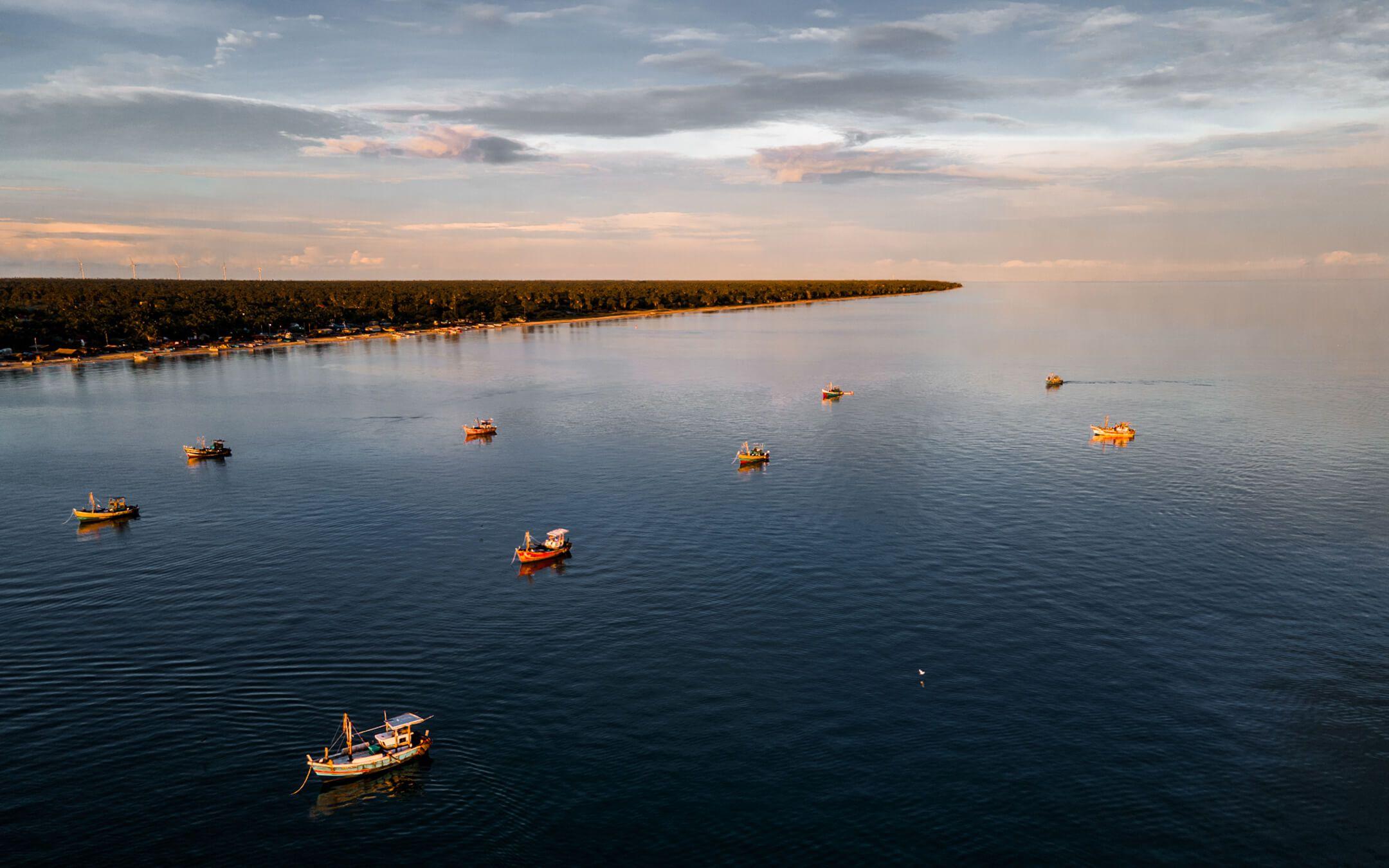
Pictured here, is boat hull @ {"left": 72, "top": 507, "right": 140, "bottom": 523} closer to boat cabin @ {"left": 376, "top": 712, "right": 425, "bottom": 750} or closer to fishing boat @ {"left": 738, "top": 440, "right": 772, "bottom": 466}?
boat cabin @ {"left": 376, "top": 712, "right": 425, "bottom": 750}

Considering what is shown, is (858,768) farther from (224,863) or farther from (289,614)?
(289,614)

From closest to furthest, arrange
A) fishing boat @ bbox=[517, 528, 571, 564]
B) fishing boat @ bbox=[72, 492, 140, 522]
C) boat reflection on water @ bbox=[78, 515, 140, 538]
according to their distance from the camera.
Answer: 1. fishing boat @ bbox=[517, 528, 571, 564]
2. boat reflection on water @ bbox=[78, 515, 140, 538]
3. fishing boat @ bbox=[72, 492, 140, 522]

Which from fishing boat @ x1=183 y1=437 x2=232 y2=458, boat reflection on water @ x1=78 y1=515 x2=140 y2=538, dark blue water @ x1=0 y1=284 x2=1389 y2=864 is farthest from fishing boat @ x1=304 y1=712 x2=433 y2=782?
fishing boat @ x1=183 y1=437 x2=232 y2=458

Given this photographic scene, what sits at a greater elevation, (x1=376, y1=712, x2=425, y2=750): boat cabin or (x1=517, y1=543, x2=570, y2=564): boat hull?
(x1=517, y1=543, x2=570, y2=564): boat hull

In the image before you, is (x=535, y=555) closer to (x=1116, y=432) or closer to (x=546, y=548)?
(x=546, y=548)

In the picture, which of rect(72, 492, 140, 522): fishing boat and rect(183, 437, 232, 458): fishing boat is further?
rect(183, 437, 232, 458): fishing boat

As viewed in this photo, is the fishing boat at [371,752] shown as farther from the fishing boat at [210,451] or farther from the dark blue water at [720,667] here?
the fishing boat at [210,451]

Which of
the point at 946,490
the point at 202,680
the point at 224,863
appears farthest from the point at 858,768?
the point at 946,490

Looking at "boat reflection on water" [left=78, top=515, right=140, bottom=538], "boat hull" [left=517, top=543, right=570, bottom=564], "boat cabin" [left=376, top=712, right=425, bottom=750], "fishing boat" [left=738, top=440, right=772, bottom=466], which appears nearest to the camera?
"boat cabin" [left=376, top=712, right=425, bottom=750]

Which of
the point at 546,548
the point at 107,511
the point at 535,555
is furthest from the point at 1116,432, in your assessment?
the point at 107,511
